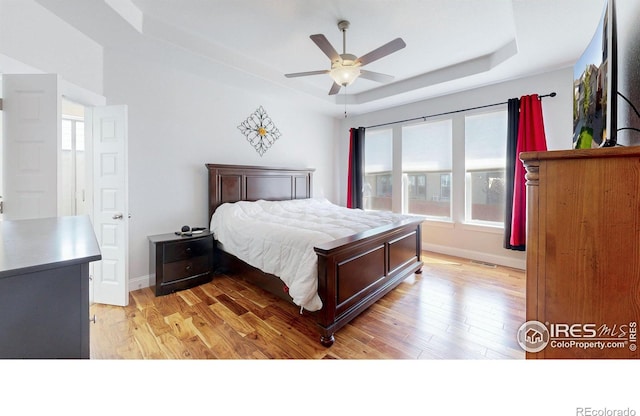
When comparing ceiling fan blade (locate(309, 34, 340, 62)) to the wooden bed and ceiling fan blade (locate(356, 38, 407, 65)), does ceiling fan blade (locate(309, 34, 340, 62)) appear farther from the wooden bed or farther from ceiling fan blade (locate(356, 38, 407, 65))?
the wooden bed

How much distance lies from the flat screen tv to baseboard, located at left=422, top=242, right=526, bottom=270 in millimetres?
2745

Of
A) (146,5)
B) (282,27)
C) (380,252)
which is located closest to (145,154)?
(146,5)

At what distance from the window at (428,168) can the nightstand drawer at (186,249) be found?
3.57 metres

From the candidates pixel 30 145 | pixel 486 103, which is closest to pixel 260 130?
pixel 30 145

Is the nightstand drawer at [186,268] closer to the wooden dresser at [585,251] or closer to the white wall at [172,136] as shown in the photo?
the white wall at [172,136]

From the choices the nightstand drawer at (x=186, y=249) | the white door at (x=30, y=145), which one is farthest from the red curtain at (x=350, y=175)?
the white door at (x=30, y=145)

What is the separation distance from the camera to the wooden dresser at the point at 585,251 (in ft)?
2.33

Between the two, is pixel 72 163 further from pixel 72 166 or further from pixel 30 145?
pixel 30 145

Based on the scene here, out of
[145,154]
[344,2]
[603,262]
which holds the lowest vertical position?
[603,262]

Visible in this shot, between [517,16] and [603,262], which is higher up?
[517,16]

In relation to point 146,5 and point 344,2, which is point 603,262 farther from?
point 146,5

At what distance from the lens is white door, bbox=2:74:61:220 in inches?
79.6
